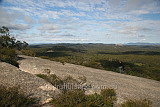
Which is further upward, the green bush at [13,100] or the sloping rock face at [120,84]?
the green bush at [13,100]

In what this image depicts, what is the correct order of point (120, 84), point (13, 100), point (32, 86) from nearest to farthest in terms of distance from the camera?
point (13, 100)
point (32, 86)
point (120, 84)

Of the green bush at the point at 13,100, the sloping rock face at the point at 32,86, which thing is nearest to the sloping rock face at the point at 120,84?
the sloping rock face at the point at 32,86

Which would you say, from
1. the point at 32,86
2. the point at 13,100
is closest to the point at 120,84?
the point at 32,86

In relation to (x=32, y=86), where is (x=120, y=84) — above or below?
below

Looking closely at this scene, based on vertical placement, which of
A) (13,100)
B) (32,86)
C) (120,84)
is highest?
(13,100)

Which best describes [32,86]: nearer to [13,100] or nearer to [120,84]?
[13,100]

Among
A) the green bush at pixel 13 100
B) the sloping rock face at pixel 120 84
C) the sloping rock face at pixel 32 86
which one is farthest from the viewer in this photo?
the sloping rock face at pixel 120 84

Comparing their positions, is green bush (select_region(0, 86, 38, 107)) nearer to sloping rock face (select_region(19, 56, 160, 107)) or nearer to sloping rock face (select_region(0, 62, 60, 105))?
sloping rock face (select_region(0, 62, 60, 105))

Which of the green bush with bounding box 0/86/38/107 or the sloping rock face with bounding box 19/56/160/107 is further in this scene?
the sloping rock face with bounding box 19/56/160/107

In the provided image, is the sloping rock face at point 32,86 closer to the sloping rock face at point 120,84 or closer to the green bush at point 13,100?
the green bush at point 13,100

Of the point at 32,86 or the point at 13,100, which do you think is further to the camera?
the point at 32,86

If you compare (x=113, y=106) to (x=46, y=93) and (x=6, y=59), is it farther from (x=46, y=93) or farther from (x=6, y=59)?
(x=6, y=59)

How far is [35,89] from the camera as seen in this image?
9797 millimetres

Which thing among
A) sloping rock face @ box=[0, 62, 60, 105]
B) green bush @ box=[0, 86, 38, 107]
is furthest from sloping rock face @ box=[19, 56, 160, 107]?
green bush @ box=[0, 86, 38, 107]
